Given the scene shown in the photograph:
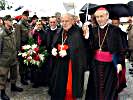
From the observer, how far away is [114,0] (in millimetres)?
6934

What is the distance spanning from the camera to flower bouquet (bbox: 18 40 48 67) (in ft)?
28.9

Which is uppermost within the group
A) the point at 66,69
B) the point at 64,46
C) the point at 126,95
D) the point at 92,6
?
the point at 92,6

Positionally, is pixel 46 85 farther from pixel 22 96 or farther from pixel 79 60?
pixel 79 60

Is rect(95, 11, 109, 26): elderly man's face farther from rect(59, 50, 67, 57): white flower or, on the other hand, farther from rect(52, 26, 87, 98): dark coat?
rect(59, 50, 67, 57): white flower

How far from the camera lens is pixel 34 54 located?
351 inches

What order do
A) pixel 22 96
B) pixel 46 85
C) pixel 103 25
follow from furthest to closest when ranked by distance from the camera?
pixel 46 85, pixel 22 96, pixel 103 25

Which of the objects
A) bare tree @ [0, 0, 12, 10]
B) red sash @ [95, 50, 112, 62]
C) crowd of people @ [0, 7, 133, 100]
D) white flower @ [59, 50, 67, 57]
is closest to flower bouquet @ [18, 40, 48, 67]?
crowd of people @ [0, 7, 133, 100]

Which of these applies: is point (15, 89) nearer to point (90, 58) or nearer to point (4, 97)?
point (4, 97)

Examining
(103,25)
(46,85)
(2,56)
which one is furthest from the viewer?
(46,85)

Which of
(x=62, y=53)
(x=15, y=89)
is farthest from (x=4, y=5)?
(x=62, y=53)

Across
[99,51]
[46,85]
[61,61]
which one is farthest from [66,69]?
[46,85]

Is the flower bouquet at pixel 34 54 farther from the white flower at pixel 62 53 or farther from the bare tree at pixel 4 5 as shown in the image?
the bare tree at pixel 4 5

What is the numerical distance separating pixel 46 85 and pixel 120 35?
3.50m

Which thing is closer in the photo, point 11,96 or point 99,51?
point 99,51
